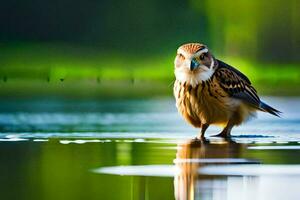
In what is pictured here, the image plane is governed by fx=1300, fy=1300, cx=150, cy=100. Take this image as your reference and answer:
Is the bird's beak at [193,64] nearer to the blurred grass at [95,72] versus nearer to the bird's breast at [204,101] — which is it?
the bird's breast at [204,101]

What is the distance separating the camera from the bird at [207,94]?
7574 millimetres

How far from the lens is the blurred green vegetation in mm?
14508

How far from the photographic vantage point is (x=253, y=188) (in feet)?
15.8

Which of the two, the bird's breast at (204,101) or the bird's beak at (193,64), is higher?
the bird's beak at (193,64)

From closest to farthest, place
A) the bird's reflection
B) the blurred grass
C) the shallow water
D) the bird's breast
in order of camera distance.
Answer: the bird's reflection < the shallow water < the bird's breast < the blurred grass

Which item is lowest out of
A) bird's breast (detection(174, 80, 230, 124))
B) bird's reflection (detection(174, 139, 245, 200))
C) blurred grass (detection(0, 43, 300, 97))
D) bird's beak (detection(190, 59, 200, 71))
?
bird's reflection (detection(174, 139, 245, 200))

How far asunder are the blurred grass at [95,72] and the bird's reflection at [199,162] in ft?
18.2

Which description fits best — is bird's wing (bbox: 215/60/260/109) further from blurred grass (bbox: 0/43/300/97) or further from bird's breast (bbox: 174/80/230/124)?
blurred grass (bbox: 0/43/300/97)

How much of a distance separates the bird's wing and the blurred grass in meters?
4.58

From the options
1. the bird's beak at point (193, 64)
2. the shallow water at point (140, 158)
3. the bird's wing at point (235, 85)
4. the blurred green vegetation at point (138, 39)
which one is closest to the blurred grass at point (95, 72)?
the blurred green vegetation at point (138, 39)

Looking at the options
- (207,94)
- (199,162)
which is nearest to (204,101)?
(207,94)

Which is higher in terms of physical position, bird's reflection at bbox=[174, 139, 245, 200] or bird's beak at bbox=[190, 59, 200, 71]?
bird's beak at bbox=[190, 59, 200, 71]

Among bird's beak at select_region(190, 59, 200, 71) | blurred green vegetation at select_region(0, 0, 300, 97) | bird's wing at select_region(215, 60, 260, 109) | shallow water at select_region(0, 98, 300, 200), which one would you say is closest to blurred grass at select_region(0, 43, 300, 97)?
blurred green vegetation at select_region(0, 0, 300, 97)

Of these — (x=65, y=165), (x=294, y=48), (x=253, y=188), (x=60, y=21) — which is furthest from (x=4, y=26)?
(x=253, y=188)
